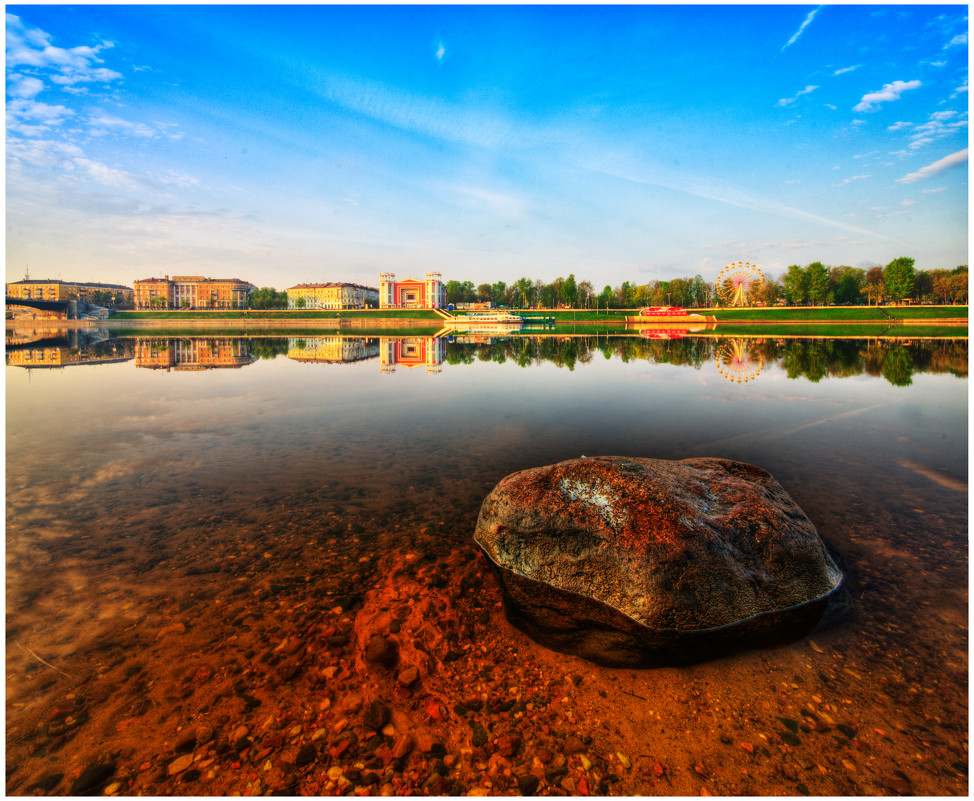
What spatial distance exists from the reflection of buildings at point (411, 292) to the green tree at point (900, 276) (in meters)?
127

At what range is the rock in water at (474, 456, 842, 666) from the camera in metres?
4.99

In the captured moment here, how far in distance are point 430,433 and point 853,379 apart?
22.5m

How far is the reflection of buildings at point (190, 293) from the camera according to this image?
6900 inches

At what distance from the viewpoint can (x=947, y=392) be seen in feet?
63.1

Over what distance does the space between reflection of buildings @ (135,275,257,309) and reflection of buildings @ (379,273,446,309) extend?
54799 mm

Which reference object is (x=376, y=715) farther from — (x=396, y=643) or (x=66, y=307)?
(x=66, y=307)

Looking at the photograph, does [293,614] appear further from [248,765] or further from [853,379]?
[853,379]

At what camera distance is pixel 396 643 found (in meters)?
5.04

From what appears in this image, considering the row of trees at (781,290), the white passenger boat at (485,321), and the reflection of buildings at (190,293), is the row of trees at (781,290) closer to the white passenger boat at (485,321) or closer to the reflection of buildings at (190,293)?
the white passenger boat at (485,321)

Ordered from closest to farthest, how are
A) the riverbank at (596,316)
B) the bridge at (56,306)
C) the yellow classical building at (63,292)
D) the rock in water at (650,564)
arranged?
the rock in water at (650,564), the riverbank at (596,316), the bridge at (56,306), the yellow classical building at (63,292)

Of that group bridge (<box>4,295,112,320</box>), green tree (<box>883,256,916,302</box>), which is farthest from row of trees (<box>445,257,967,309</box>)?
bridge (<box>4,295,112,320</box>)

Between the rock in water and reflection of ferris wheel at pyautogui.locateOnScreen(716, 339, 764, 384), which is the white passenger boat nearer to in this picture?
reflection of ferris wheel at pyautogui.locateOnScreen(716, 339, 764, 384)

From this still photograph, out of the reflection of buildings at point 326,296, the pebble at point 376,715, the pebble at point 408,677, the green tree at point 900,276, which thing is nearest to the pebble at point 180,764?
the pebble at point 376,715

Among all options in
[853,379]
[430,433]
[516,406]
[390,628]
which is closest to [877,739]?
[390,628]
